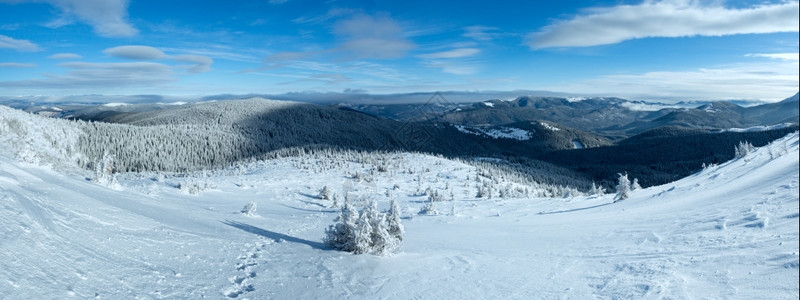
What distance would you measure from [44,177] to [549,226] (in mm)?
18050

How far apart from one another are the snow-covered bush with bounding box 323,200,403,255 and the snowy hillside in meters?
0.36

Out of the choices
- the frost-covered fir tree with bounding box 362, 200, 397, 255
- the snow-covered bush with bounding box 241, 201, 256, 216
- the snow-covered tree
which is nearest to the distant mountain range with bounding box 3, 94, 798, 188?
the snow-covered tree

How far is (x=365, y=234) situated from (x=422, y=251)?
79.2 inches

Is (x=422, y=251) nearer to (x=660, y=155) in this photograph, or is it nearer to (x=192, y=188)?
(x=192, y=188)

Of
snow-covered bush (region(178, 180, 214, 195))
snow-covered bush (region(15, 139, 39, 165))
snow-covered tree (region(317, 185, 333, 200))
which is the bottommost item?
snow-covered tree (region(317, 185, 333, 200))

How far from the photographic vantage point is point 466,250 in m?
11.8

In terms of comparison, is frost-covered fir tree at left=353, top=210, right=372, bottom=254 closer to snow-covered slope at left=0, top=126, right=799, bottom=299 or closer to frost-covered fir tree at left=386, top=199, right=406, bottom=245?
snow-covered slope at left=0, top=126, right=799, bottom=299

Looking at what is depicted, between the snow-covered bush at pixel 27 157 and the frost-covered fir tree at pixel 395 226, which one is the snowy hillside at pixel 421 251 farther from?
the snow-covered bush at pixel 27 157

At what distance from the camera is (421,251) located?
467 inches

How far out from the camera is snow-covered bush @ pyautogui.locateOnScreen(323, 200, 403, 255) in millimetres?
11031

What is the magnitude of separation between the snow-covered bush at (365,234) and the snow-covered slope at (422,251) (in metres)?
0.39

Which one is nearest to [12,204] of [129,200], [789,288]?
[129,200]

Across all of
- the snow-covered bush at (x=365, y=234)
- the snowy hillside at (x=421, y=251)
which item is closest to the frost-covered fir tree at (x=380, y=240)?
the snow-covered bush at (x=365, y=234)

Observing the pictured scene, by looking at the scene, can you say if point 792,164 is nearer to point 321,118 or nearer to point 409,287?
point 409,287
